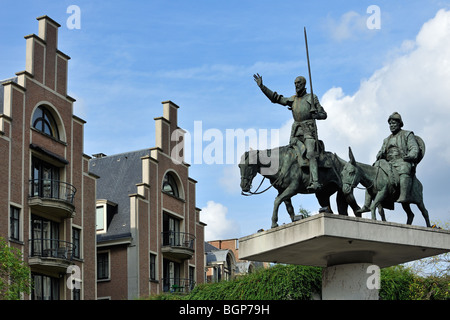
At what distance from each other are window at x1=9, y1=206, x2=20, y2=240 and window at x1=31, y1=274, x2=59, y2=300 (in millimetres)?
2774

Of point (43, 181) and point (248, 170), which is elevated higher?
point (43, 181)

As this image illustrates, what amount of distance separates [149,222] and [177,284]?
5.00 m

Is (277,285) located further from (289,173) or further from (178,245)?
(289,173)

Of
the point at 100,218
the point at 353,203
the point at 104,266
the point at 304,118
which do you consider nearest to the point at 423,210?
the point at 353,203

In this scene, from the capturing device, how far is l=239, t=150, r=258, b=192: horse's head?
79.4 feet

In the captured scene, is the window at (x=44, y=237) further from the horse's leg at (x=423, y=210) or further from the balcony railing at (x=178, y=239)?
the horse's leg at (x=423, y=210)

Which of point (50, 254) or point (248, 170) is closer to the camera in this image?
point (248, 170)

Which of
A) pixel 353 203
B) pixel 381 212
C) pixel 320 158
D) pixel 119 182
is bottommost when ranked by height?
pixel 381 212

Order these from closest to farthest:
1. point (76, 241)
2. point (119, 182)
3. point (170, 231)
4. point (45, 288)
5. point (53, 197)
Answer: point (45, 288) < point (53, 197) < point (76, 241) < point (170, 231) < point (119, 182)

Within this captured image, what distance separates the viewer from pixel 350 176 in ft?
76.7

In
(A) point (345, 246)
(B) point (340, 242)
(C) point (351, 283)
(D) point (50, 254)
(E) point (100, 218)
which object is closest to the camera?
(B) point (340, 242)

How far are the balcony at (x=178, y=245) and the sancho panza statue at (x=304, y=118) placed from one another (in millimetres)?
30972
